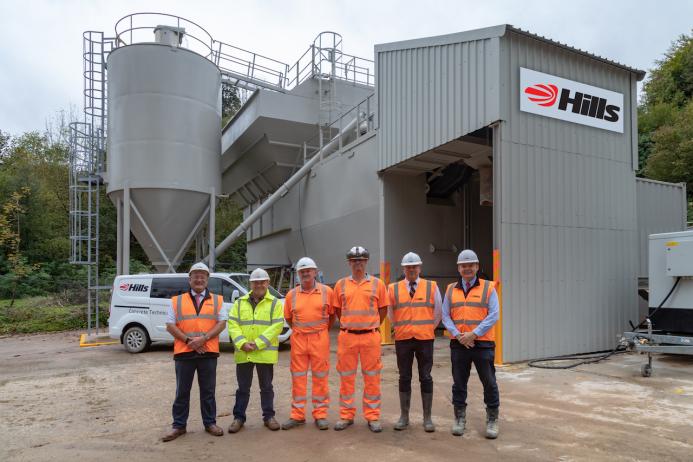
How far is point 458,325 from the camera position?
16.7ft

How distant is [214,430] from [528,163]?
702 cm

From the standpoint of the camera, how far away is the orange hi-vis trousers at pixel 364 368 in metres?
5.19

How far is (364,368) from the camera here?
5.23 meters

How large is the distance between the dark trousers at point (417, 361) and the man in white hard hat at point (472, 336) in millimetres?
255

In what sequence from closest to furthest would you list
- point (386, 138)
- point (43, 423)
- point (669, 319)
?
point (43, 423), point (669, 319), point (386, 138)

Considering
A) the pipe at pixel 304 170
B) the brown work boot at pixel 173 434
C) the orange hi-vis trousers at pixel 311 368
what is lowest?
the brown work boot at pixel 173 434

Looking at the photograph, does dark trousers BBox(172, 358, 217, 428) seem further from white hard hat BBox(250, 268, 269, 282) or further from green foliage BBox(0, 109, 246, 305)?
green foliage BBox(0, 109, 246, 305)

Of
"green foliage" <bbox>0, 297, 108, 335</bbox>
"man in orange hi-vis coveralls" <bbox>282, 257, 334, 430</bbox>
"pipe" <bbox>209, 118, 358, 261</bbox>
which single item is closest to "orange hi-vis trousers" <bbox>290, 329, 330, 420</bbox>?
"man in orange hi-vis coveralls" <bbox>282, 257, 334, 430</bbox>

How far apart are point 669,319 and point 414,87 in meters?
6.51

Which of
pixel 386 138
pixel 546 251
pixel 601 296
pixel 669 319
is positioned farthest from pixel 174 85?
pixel 669 319

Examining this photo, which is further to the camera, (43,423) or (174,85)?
(174,85)

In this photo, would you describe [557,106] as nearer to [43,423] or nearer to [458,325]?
[458,325]

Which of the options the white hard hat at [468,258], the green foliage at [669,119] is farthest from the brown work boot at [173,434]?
the green foliage at [669,119]

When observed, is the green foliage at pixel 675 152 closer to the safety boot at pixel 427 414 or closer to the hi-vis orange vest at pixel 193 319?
the safety boot at pixel 427 414
